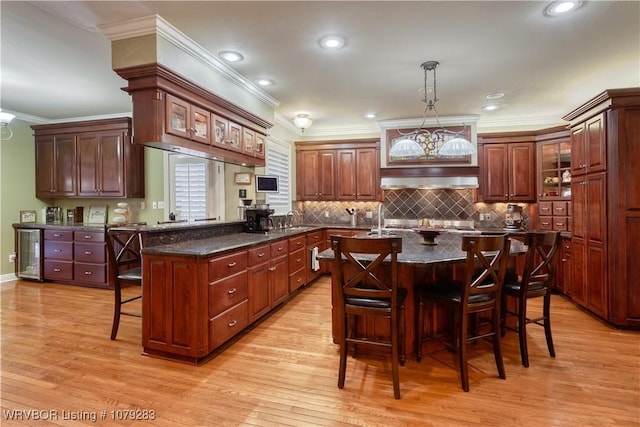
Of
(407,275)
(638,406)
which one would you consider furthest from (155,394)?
(638,406)

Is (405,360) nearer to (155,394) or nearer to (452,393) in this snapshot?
(452,393)

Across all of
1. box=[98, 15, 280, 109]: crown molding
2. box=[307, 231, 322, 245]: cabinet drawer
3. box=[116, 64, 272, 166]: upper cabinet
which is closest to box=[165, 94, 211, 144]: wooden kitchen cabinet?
box=[116, 64, 272, 166]: upper cabinet

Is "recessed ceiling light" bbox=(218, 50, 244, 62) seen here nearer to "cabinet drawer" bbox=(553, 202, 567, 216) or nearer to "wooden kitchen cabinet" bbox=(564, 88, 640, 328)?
"wooden kitchen cabinet" bbox=(564, 88, 640, 328)

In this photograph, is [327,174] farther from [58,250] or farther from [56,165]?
[56,165]

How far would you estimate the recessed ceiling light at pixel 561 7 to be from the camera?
2.41 m

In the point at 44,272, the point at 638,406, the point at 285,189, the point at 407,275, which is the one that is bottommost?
the point at 638,406

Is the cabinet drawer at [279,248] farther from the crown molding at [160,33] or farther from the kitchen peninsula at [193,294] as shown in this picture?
the crown molding at [160,33]

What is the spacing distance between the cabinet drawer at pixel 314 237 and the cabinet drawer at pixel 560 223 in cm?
342

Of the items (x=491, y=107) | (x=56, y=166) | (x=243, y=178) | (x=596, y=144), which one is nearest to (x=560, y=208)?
(x=596, y=144)

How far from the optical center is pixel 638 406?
6.76ft

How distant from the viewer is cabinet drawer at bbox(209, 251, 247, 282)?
2668mm

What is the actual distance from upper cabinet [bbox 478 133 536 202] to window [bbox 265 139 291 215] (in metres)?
3.19

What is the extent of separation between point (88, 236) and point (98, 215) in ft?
3.29

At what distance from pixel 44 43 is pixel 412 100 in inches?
162
